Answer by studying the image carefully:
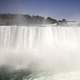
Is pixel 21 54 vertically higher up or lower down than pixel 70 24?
lower down

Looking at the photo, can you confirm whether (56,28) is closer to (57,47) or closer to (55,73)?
(57,47)

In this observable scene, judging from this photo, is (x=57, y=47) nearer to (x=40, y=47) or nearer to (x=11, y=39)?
(x=40, y=47)

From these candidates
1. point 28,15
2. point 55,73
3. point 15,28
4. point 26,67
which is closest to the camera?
point 55,73

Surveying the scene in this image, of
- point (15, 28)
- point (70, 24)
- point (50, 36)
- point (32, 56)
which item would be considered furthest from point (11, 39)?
point (70, 24)

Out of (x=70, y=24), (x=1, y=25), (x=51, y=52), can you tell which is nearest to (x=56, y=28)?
(x=70, y=24)

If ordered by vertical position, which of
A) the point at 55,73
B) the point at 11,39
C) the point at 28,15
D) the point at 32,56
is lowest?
the point at 55,73

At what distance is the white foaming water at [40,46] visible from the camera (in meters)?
3.09

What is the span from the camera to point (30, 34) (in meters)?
3.23

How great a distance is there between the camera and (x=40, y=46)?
3.37 meters

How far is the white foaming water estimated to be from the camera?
309 centimetres

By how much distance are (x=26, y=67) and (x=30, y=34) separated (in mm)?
691

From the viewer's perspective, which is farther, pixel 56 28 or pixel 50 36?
pixel 50 36

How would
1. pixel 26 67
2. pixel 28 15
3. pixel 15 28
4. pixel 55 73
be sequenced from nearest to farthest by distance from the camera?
pixel 55 73 < pixel 26 67 < pixel 28 15 < pixel 15 28

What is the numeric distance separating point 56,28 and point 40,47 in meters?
0.48
